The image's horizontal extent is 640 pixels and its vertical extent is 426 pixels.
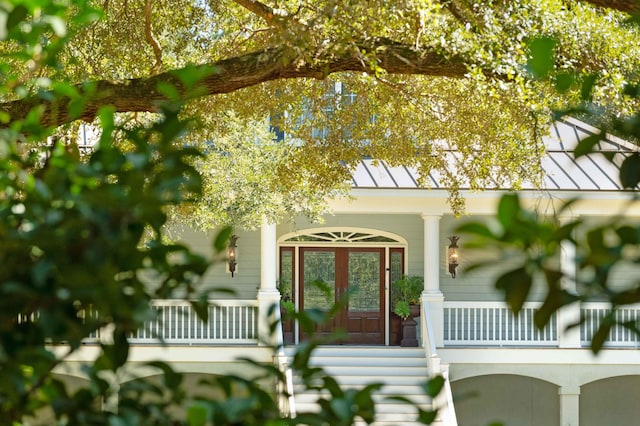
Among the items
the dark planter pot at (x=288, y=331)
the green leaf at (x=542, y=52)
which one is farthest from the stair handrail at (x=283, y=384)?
the dark planter pot at (x=288, y=331)

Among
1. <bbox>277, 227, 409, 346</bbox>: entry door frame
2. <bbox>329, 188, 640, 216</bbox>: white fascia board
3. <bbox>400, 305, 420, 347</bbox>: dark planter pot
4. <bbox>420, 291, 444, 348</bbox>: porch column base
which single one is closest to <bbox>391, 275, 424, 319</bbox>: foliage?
<bbox>400, 305, 420, 347</bbox>: dark planter pot

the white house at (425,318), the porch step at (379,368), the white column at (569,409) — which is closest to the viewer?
the porch step at (379,368)

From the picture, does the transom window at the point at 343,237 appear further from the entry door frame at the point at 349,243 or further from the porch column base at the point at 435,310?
the porch column base at the point at 435,310

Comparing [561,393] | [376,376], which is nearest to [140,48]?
[376,376]

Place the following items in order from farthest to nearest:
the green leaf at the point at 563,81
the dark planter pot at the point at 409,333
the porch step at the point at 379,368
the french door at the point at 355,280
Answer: the french door at the point at 355,280 < the dark planter pot at the point at 409,333 < the porch step at the point at 379,368 < the green leaf at the point at 563,81

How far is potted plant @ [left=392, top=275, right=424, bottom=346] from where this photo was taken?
16.2m

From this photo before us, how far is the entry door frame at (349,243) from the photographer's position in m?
17.2

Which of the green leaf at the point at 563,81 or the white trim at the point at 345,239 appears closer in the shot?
the green leaf at the point at 563,81

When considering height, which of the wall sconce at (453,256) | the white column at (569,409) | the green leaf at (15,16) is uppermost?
the green leaf at (15,16)

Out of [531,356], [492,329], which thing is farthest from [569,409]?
[492,329]

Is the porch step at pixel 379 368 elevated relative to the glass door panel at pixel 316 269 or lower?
lower

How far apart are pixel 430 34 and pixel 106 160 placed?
18.8 feet

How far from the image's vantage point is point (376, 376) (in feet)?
47.5

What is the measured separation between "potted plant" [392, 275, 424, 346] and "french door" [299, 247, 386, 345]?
994mm
